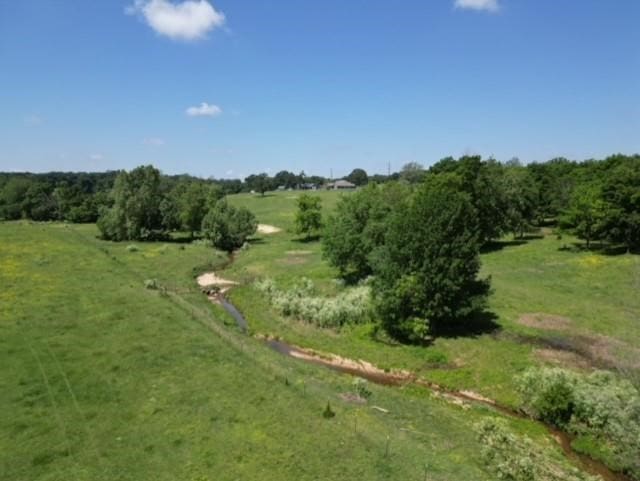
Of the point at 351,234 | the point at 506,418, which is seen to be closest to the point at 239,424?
the point at 506,418

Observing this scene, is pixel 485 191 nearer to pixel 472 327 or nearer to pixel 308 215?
pixel 308 215

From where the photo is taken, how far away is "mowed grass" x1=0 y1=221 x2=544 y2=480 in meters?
16.9

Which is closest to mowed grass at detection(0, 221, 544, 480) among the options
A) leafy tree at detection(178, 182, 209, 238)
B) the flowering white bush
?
the flowering white bush

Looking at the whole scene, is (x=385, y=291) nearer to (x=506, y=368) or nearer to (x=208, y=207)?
(x=506, y=368)

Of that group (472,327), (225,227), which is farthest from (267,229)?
(472,327)

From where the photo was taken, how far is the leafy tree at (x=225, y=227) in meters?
72.4

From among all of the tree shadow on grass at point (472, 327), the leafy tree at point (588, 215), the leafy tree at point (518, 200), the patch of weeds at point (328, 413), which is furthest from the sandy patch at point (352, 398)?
the leafy tree at point (518, 200)

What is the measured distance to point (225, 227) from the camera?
238 ft

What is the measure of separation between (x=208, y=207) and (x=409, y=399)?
6304 centimetres

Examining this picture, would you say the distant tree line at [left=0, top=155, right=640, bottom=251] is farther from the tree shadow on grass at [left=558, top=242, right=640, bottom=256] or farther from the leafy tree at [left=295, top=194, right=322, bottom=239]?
the leafy tree at [left=295, top=194, right=322, bottom=239]

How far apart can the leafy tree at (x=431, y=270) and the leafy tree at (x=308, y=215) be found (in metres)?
43.2

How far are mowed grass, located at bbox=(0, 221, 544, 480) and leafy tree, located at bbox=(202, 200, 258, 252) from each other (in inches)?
1459

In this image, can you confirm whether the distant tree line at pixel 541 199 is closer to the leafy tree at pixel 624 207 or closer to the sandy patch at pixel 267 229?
the leafy tree at pixel 624 207

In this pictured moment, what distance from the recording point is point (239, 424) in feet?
63.9
